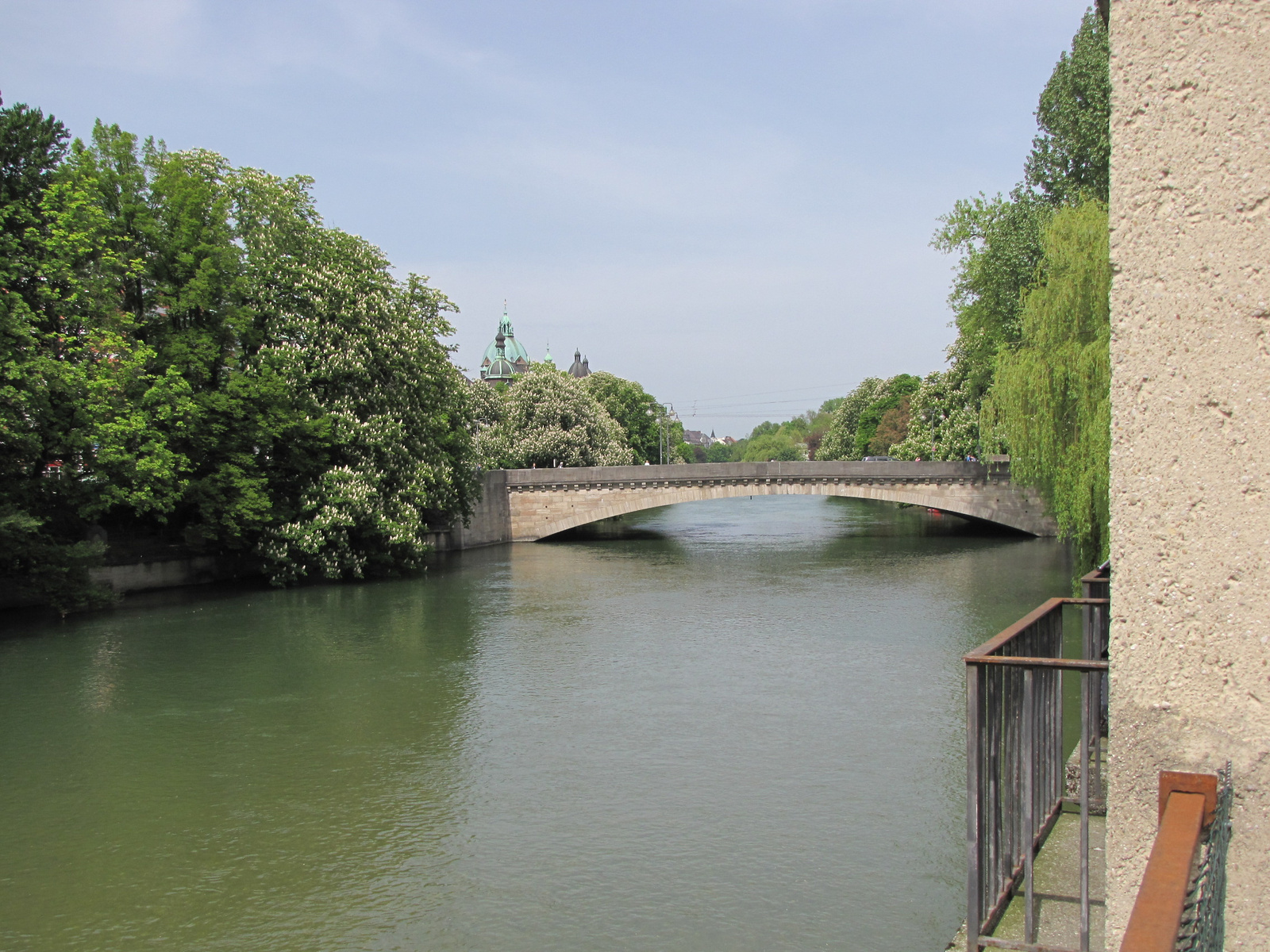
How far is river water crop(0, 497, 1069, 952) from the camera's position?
23.6 ft

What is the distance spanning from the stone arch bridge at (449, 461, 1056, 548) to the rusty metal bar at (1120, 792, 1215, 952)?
3130cm

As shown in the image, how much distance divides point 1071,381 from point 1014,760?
13.9m

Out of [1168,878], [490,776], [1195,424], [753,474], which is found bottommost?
[490,776]

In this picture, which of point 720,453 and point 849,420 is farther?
point 720,453

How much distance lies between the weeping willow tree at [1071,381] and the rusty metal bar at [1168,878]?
45.1 ft

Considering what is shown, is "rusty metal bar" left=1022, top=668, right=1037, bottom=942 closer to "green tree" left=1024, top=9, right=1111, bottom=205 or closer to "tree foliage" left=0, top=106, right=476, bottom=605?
"tree foliage" left=0, top=106, right=476, bottom=605

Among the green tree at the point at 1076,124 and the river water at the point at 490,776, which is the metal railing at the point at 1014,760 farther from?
the green tree at the point at 1076,124

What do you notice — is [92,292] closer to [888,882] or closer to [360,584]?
[360,584]

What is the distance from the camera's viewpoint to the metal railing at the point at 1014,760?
398 cm

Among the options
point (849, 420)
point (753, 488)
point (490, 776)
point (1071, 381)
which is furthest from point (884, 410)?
point (490, 776)

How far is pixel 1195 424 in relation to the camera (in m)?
2.21

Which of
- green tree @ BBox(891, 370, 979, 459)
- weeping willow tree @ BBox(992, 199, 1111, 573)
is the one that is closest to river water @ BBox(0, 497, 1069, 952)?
weeping willow tree @ BBox(992, 199, 1111, 573)

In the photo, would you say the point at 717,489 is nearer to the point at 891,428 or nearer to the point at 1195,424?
the point at 891,428

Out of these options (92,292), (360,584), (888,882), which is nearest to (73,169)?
(92,292)
